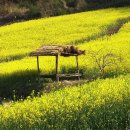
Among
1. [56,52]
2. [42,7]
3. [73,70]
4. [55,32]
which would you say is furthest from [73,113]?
[42,7]

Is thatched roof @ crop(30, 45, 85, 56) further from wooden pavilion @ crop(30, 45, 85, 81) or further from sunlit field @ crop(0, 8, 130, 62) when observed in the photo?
sunlit field @ crop(0, 8, 130, 62)

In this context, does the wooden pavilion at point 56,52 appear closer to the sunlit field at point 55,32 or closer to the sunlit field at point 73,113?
the sunlit field at point 55,32

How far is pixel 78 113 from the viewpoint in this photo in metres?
15.4

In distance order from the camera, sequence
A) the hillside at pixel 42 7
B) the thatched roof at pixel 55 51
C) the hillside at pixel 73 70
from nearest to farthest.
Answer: the hillside at pixel 73 70
the thatched roof at pixel 55 51
the hillside at pixel 42 7

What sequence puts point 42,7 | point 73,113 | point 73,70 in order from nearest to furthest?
point 73,113 → point 73,70 → point 42,7

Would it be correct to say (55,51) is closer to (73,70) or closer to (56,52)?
(56,52)

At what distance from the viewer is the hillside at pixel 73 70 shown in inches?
602

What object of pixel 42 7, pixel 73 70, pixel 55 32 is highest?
pixel 42 7

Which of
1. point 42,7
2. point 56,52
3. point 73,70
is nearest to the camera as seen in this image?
point 56,52

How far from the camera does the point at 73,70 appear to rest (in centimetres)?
2923

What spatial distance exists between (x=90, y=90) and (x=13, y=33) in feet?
95.2

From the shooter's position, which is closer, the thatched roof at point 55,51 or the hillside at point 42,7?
the thatched roof at point 55,51

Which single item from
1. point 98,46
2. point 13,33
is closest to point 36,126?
point 98,46

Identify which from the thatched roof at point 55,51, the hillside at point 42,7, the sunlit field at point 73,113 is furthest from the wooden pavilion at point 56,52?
the hillside at point 42,7
